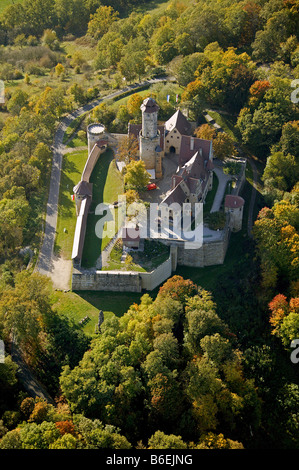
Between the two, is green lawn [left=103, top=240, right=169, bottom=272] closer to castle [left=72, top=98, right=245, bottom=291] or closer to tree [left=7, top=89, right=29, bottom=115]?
castle [left=72, top=98, right=245, bottom=291]

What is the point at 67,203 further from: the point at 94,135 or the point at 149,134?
the point at 149,134

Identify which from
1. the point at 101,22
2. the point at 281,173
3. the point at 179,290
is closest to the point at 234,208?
the point at 281,173

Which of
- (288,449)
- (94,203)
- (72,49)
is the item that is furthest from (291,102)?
(72,49)

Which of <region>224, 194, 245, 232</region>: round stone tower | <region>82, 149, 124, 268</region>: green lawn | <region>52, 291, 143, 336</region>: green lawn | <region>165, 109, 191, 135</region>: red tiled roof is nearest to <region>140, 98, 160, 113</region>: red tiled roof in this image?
<region>165, 109, 191, 135</region>: red tiled roof

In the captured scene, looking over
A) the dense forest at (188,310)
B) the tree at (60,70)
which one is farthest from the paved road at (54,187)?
the tree at (60,70)

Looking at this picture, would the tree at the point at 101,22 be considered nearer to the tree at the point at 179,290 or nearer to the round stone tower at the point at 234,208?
the round stone tower at the point at 234,208
